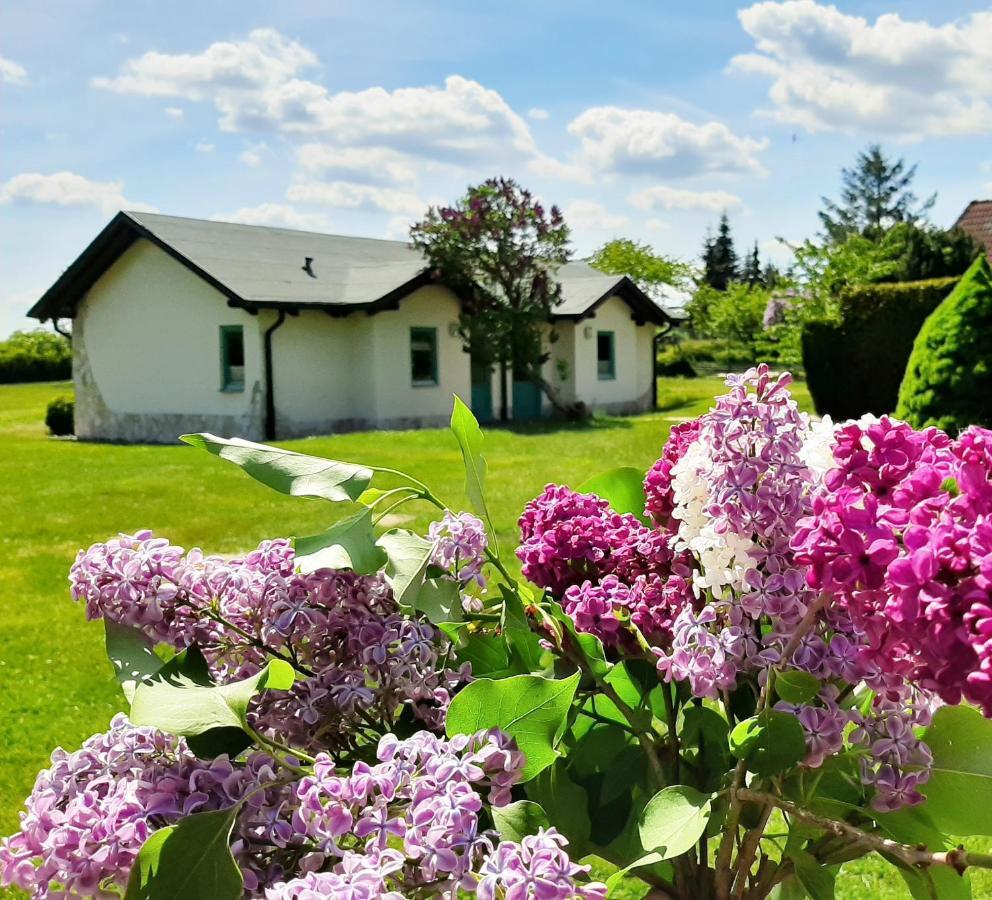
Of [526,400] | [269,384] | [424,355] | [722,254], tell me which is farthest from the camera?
[722,254]

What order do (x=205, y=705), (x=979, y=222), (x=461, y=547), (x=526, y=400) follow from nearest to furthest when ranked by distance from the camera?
(x=205, y=705), (x=461, y=547), (x=526, y=400), (x=979, y=222)

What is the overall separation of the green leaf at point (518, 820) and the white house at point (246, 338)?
19479mm

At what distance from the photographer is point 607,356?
90.2 feet

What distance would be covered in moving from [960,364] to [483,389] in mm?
14782

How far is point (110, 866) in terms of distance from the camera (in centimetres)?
108

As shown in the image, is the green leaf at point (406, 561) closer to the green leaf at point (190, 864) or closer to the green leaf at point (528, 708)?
the green leaf at point (528, 708)

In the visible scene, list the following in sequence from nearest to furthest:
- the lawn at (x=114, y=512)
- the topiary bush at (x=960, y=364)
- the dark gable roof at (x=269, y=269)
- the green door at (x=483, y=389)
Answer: the lawn at (x=114, y=512), the topiary bush at (x=960, y=364), the dark gable roof at (x=269, y=269), the green door at (x=483, y=389)

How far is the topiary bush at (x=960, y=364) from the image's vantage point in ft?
34.4

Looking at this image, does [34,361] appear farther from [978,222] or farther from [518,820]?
[518,820]

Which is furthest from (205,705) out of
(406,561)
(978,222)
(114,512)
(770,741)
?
(978,222)

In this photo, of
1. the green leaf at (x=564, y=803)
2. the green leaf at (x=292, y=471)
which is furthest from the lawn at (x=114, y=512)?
the green leaf at (x=292, y=471)

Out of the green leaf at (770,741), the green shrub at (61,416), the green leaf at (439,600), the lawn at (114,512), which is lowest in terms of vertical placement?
the lawn at (114,512)

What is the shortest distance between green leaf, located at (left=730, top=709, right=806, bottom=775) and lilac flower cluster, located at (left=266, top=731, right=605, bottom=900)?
0.88 ft

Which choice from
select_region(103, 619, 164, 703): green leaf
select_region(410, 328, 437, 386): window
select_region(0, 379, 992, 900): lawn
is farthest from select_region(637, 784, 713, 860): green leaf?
select_region(410, 328, 437, 386): window
